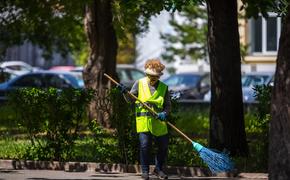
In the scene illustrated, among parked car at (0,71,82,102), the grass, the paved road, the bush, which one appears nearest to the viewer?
the paved road

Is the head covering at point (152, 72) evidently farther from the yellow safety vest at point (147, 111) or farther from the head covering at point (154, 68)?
the yellow safety vest at point (147, 111)

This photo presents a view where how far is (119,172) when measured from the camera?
11.5m

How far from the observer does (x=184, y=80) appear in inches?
1179

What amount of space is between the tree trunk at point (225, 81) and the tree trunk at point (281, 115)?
3.92 metres

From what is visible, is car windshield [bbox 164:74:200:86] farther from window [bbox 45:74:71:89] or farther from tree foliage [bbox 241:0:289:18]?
tree foliage [bbox 241:0:289:18]

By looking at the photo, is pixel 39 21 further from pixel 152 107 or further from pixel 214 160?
pixel 214 160

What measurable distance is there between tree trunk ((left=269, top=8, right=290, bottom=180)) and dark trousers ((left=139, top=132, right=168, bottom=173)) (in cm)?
224

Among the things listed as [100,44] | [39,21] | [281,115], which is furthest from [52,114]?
[39,21]

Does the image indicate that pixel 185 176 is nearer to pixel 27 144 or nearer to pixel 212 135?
pixel 212 135

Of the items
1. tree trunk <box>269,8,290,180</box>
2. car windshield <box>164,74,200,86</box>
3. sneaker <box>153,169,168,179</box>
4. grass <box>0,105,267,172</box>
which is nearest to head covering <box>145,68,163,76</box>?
sneaker <box>153,169,168,179</box>

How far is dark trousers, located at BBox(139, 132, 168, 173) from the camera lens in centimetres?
1022

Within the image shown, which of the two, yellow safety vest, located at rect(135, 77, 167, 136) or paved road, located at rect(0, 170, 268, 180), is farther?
paved road, located at rect(0, 170, 268, 180)

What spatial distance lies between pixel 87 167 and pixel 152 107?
214 cm

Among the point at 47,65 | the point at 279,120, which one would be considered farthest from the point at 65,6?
the point at 47,65
